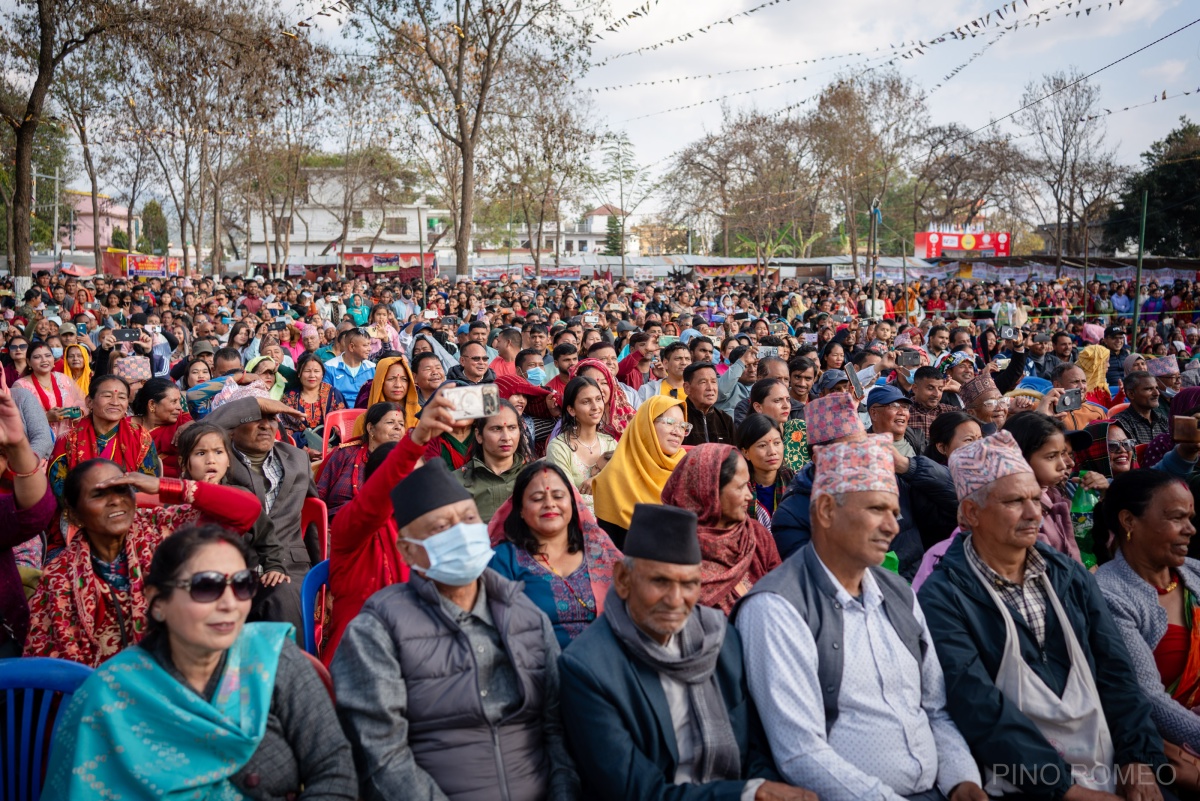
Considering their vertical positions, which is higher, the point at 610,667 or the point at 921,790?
the point at 610,667

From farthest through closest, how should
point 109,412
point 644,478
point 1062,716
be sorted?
1. point 109,412
2. point 644,478
3. point 1062,716

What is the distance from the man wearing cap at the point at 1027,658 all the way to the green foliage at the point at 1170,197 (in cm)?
3535

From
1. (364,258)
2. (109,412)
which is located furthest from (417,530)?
(364,258)

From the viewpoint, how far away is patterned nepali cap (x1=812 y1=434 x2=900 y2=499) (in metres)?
2.94

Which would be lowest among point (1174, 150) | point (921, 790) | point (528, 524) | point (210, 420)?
point (921, 790)

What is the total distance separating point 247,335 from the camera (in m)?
10.8

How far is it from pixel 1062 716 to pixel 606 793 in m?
1.55

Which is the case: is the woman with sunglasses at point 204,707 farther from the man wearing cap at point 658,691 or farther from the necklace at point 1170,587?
the necklace at point 1170,587

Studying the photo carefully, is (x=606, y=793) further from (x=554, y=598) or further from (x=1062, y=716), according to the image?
(x=1062, y=716)

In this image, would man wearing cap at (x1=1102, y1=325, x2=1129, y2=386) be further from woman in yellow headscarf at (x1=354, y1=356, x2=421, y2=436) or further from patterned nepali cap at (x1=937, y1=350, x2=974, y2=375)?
woman in yellow headscarf at (x1=354, y1=356, x2=421, y2=436)

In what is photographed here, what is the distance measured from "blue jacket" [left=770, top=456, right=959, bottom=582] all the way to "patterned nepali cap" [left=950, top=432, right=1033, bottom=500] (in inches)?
32.4

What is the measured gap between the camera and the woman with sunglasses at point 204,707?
232 centimetres

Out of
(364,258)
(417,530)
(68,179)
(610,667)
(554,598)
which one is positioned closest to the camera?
(610,667)

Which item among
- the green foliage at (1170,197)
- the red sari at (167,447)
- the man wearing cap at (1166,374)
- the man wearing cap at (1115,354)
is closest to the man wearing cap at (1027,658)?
the red sari at (167,447)
